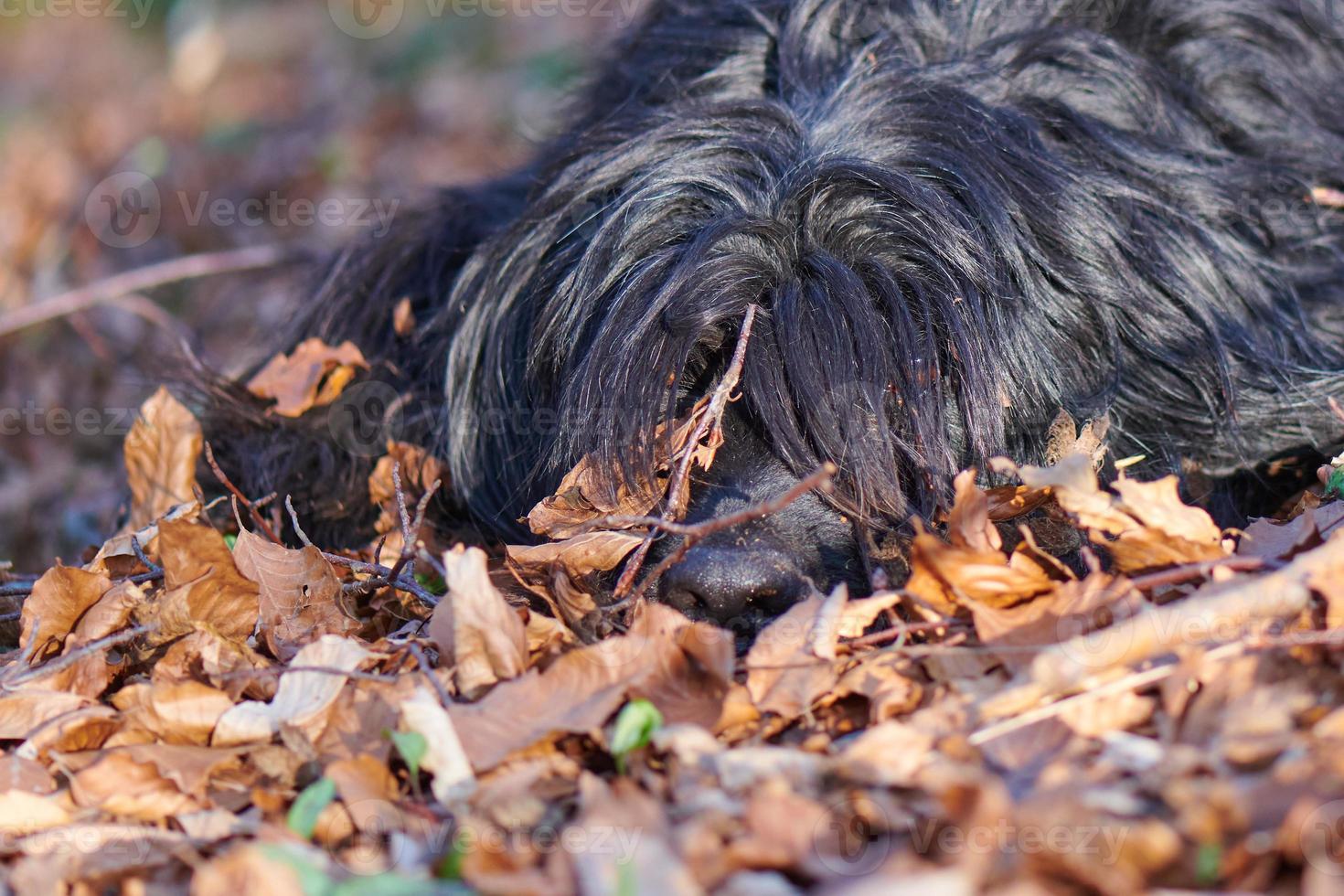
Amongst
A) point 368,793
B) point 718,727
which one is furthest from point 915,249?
point 368,793

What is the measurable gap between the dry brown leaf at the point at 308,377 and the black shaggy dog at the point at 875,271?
73mm

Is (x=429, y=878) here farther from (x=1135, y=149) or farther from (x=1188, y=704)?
(x=1135, y=149)

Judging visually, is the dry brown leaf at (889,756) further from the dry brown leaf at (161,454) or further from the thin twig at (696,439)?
the dry brown leaf at (161,454)

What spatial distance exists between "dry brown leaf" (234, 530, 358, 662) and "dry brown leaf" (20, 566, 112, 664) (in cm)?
30

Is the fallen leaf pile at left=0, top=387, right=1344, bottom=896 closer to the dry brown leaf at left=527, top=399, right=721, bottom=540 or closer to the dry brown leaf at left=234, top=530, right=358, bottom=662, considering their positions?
the dry brown leaf at left=234, top=530, right=358, bottom=662

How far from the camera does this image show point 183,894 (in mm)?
1927

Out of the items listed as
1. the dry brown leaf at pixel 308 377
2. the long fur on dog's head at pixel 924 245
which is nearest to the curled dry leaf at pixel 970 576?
the long fur on dog's head at pixel 924 245

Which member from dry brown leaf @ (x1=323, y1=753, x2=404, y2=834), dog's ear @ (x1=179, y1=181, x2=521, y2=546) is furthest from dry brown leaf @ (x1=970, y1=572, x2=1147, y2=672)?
dog's ear @ (x1=179, y1=181, x2=521, y2=546)

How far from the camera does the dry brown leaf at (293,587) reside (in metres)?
2.59

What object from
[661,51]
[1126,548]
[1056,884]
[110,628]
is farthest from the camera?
[661,51]

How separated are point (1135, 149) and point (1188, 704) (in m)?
1.82

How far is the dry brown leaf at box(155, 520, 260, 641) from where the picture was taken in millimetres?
2521

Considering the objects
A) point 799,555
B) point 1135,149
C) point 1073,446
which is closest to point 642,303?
point 799,555

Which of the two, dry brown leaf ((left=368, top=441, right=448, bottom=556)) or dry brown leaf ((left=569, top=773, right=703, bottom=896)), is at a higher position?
dry brown leaf ((left=569, top=773, right=703, bottom=896))
